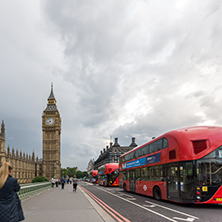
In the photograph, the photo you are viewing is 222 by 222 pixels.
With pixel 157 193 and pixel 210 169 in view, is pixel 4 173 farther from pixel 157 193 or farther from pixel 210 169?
pixel 157 193

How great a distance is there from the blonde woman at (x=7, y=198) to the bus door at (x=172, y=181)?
29.1 feet

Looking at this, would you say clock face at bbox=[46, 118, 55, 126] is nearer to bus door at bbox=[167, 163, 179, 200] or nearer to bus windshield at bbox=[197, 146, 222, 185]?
bus door at bbox=[167, 163, 179, 200]

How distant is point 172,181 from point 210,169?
A: 2.19m

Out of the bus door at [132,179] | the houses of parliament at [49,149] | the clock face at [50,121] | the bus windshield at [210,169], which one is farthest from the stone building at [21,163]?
the bus windshield at [210,169]

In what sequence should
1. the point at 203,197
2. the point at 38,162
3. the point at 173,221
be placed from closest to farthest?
the point at 173,221, the point at 203,197, the point at 38,162

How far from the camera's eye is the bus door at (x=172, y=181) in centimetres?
1201

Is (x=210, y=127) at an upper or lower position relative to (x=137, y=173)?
upper

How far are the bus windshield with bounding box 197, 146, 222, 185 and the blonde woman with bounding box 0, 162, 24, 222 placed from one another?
846cm

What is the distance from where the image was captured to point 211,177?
35.9ft

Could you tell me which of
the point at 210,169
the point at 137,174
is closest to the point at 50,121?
the point at 137,174

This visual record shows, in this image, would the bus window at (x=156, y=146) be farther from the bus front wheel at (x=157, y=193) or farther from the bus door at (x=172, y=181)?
the bus front wheel at (x=157, y=193)

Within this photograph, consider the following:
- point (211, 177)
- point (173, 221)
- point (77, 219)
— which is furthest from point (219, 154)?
point (77, 219)

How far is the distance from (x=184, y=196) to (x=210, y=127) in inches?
139

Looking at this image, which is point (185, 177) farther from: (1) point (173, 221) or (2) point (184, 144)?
(1) point (173, 221)
